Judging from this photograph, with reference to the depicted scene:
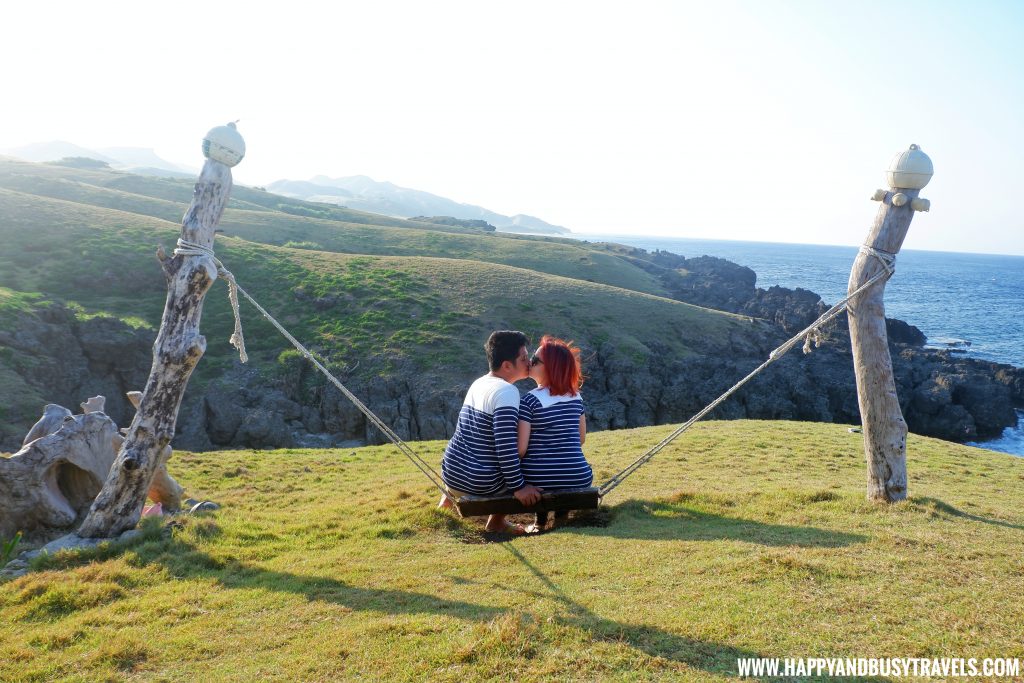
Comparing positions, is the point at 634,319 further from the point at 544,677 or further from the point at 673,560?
the point at 544,677

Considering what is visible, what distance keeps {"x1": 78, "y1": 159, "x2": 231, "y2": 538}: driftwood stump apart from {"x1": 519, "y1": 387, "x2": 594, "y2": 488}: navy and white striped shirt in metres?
5.13

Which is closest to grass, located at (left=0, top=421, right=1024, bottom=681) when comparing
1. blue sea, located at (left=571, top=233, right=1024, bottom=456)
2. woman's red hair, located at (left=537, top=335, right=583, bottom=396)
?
woman's red hair, located at (left=537, top=335, right=583, bottom=396)

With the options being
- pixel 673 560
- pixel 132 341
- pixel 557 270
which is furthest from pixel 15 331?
pixel 557 270

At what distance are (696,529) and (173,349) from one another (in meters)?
8.02

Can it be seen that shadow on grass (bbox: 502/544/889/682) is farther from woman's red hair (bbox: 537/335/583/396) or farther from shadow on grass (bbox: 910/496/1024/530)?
shadow on grass (bbox: 910/496/1024/530)

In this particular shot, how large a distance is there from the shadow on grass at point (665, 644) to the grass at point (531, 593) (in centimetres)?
2

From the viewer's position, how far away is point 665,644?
537 centimetres

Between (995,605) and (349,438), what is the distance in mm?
24752

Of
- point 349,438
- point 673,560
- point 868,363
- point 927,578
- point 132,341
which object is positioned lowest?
point 349,438

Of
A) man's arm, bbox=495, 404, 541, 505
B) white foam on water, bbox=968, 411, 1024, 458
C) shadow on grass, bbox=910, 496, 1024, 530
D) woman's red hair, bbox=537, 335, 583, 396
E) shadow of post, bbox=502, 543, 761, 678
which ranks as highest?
woman's red hair, bbox=537, 335, 583, 396

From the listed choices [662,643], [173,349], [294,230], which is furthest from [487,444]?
[294,230]

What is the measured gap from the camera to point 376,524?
388 inches

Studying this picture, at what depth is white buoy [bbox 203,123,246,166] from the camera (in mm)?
9305

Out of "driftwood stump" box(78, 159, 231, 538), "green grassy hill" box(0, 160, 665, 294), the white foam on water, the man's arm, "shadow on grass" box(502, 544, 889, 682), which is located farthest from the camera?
"green grassy hill" box(0, 160, 665, 294)
